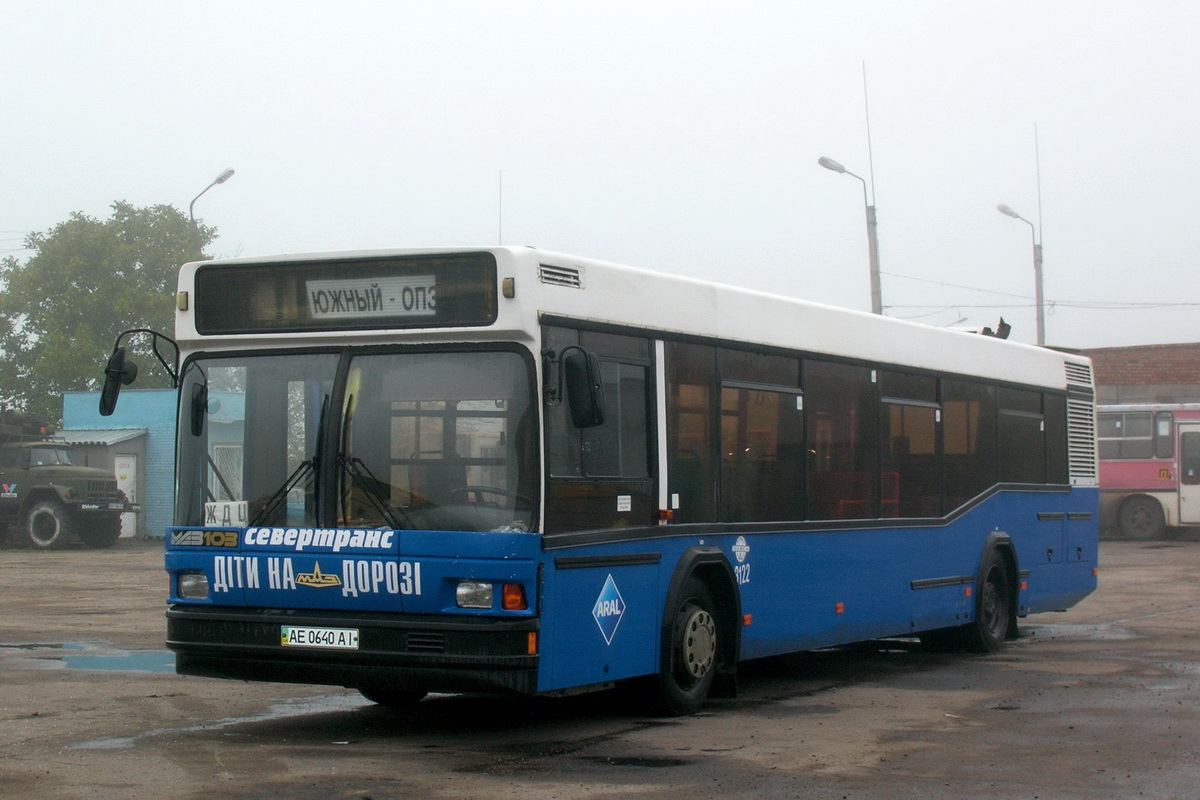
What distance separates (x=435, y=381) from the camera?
8.45 metres

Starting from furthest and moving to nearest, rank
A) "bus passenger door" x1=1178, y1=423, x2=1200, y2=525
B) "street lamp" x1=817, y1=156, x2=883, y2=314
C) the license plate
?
"bus passenger door" x1=1178, y1=423, x2=1200, y2=525
"street lamp" x1=817, y1=156, x2=883, y2=314
the license plate

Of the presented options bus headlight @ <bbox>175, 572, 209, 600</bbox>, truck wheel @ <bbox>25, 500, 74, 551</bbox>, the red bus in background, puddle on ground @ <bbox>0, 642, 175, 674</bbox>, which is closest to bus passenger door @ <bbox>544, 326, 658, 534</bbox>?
bus headlight @ <bbox>175, 572, 209, 600</bbox>

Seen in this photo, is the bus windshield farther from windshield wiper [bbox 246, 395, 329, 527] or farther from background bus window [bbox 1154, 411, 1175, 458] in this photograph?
background bus window [bbox 1154, 411, 1175, 458]

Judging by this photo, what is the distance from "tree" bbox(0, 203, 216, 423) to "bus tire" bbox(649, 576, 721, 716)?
60.0 m

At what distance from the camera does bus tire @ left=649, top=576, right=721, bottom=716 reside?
949 cm

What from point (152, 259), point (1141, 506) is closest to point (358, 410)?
point (1141, 506)

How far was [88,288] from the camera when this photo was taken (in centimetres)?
6981

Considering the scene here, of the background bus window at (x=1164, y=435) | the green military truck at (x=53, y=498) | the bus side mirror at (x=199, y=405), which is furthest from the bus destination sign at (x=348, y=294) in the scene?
the background bus window at (x=1164, y=435)

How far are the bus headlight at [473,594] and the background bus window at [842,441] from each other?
12.0 feet

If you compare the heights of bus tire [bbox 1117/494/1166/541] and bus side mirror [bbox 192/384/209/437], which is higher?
bus side mirror [bbox 192/384/209/437]

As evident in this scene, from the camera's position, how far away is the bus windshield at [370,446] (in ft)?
27.2

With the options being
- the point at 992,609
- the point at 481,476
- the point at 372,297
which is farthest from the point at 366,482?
the point at 992,609

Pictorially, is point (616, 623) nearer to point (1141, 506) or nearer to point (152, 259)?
point (1141, 506)

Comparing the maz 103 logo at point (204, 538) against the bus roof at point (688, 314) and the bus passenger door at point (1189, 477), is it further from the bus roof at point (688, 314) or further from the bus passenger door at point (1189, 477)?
the bus passenger door at point (1189, 477)
